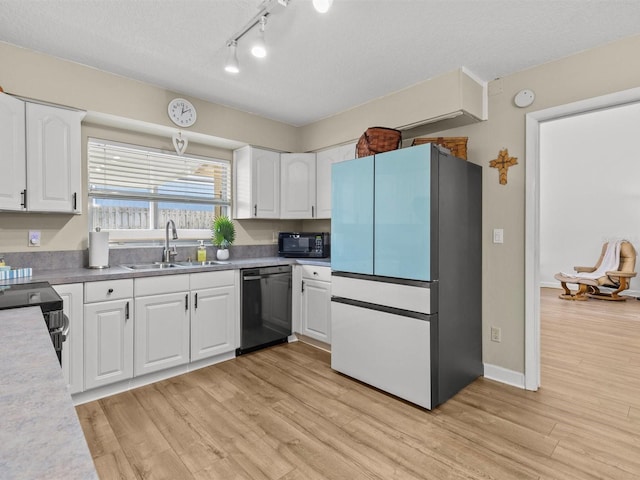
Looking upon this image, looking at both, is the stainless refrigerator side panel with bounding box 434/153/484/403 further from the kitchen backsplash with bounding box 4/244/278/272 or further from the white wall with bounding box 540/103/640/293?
the white wall with bounding box 540/103/640/293

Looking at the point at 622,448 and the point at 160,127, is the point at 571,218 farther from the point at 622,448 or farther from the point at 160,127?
the point at 160,127

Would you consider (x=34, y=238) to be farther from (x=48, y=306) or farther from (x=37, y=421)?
(x=37, y=421)

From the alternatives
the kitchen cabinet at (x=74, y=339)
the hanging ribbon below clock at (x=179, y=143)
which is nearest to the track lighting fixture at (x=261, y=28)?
the hanging ribbon below clock at (x=179, y=143)

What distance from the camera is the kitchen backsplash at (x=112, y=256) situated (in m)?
2.65

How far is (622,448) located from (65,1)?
4008 mm

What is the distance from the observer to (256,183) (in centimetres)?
383

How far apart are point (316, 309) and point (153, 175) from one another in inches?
82.4

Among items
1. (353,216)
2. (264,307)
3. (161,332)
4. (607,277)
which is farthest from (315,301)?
(607,277)

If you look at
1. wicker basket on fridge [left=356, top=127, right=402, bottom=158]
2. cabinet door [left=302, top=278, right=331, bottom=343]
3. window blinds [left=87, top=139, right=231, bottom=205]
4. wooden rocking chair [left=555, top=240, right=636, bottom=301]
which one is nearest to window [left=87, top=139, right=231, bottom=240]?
window blinds [left=87, top=139, right=231, bottom=205]

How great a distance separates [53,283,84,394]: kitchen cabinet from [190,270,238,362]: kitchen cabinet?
804 mm

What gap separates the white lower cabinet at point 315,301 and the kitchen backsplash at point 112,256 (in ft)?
2.48

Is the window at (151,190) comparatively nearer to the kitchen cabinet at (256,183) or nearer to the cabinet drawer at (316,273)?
the kitchen cabinet at (256,183)

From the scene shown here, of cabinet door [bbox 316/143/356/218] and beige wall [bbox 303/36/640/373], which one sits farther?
cabinet door [bbox 316/143/356/218]

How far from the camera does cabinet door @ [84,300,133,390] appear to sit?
2.46 m
